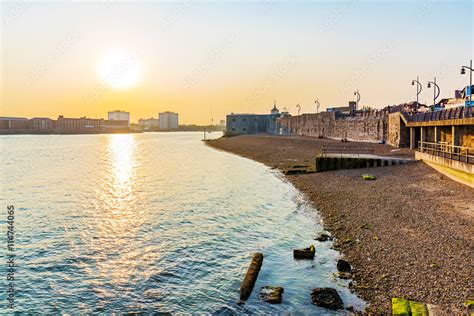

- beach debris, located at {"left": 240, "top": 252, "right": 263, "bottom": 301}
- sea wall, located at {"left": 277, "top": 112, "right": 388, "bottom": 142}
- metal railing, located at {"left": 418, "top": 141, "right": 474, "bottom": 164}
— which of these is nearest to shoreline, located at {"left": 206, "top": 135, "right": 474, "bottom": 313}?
metal railing, located at {"left": 418, "top": 141, "right": 474, "bottom": 164}

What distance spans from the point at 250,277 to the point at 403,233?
7451 millimetres

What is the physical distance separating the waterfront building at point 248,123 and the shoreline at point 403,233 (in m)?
125

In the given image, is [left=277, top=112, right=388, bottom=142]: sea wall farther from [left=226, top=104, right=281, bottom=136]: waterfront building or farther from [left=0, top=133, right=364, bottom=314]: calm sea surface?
[left=0, top=133, right=364, bottom=314]: calm sea surface

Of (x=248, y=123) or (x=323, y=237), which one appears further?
(x=248, y=123)

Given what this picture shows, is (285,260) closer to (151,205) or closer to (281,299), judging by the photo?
(281,299)

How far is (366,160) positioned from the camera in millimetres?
36969

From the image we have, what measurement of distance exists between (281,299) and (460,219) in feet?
34.6

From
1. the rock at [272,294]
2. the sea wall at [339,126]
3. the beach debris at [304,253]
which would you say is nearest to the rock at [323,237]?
the beach debris at [304,253]

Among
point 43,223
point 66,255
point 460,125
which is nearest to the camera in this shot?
point 66,255

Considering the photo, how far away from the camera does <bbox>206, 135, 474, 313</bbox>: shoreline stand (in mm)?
11430

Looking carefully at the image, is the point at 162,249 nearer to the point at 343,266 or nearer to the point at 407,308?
the point at 343,266

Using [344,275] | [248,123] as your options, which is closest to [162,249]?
[344,275]

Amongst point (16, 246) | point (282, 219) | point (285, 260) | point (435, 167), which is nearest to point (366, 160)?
point (435, 167)

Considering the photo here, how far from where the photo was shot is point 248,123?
157m
